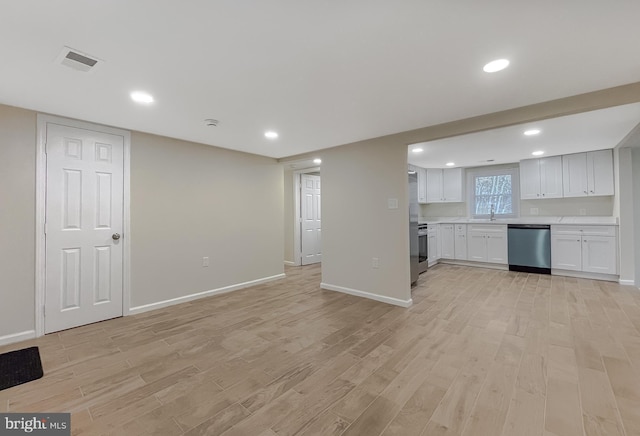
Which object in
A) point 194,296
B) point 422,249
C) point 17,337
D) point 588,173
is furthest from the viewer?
point 422,249

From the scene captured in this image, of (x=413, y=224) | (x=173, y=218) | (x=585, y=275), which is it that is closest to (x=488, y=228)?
(x=585, y=275)

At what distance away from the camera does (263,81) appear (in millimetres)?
2172

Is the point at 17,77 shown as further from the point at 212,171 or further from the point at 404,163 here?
the point at 404,163

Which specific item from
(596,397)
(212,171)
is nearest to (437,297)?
(596,397)

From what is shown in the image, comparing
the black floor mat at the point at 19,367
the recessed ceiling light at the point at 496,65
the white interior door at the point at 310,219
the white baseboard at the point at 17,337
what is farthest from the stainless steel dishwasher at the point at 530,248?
the white baseboard at the point at 17,337

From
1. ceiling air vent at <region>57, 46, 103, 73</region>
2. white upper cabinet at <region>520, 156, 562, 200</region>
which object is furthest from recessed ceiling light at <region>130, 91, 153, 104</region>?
white upper cabinet at <region>520, 156, 562, 200</region>

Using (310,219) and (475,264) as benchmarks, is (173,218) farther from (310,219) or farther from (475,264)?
(475,264)

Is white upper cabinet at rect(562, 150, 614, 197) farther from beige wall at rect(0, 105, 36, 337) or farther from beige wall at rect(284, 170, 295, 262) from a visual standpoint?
beige wall at rect(0, 105, 36, 337)

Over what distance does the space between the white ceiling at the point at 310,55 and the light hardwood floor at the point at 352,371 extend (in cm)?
231

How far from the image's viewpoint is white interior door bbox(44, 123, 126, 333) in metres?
2.89

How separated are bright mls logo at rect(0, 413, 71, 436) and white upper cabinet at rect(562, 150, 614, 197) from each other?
24.2 ft

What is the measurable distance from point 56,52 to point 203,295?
126 inches

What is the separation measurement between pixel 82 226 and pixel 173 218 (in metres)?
0.97

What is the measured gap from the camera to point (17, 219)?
269cm
